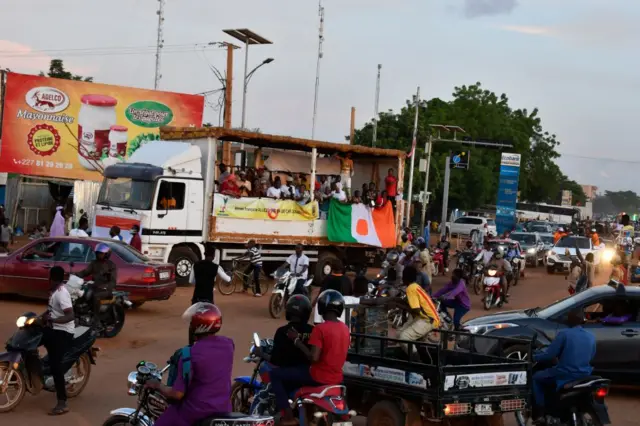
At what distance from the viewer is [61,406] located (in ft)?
29.7

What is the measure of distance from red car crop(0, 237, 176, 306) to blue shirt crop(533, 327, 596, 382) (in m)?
9.86

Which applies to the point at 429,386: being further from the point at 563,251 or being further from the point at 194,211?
the point at 563,251

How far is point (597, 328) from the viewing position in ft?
37.9

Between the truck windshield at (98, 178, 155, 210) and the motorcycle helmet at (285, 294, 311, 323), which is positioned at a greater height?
the truck windshield at (98, 178, 155, 210)

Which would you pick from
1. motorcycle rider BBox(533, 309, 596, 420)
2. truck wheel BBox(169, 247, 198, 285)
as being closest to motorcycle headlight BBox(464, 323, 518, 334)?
motorcycle rider BBox(533, 309, 596, 420)

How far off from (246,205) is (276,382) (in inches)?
635

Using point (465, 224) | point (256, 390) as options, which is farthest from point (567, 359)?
point (465, 224)

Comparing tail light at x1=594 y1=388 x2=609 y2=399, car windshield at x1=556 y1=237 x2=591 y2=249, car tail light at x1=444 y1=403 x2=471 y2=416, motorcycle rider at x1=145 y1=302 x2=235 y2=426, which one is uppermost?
motorcycle rider at x1=145 y1=302 x2=235 y2=426

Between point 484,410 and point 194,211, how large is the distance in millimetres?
15353

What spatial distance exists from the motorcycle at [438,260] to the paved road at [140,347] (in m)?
5.63

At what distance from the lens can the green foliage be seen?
5909 centimetres

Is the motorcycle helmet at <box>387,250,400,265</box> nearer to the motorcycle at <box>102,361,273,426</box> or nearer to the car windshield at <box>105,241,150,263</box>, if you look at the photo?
the car windshield at <box>105,241,150,263</box>

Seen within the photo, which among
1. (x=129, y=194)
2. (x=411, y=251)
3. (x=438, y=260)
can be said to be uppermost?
(x=129, y=194)

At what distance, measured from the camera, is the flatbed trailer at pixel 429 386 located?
7.53 metres
